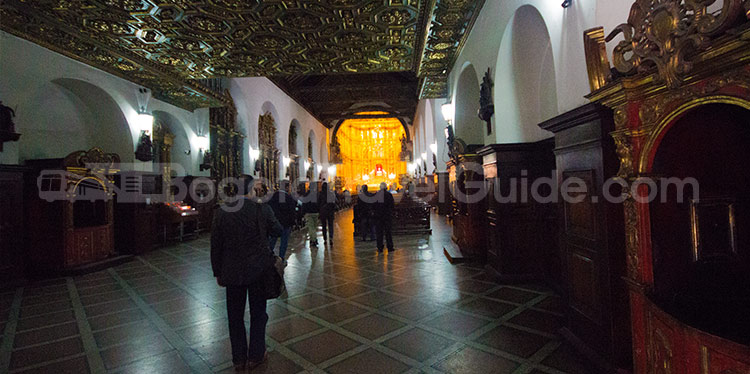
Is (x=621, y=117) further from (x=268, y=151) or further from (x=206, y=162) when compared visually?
(x=268, y=151)

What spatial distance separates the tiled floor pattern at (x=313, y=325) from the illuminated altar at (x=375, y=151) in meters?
26.3

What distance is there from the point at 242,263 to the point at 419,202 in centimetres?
827

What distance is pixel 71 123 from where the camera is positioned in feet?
25.1

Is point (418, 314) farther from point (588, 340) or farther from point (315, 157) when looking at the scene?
point (315, 157)

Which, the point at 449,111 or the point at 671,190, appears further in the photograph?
the point at 449,111

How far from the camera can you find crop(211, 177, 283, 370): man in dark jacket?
258 cm

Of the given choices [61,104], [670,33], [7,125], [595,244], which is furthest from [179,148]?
[670,33]

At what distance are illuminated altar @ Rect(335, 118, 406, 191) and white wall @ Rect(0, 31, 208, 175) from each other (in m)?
23.3

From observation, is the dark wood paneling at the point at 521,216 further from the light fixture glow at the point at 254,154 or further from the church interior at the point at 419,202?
the light fixture glow at the point at 254,154

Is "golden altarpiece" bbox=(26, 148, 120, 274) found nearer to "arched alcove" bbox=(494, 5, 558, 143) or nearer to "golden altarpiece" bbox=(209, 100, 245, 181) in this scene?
"golden altarpiece" bbox=(209, 100, 245, 181)

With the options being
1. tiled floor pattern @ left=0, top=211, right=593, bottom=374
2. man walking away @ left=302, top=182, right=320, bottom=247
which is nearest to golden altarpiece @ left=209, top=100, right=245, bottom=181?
man walking away @ left=302, top=182, right=320, bottom=247

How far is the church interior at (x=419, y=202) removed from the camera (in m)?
2.05

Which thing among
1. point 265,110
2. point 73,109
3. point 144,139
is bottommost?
point 144,139

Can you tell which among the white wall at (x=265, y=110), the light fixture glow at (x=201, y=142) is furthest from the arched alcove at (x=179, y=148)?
the white wall at (x=265, y=110)
